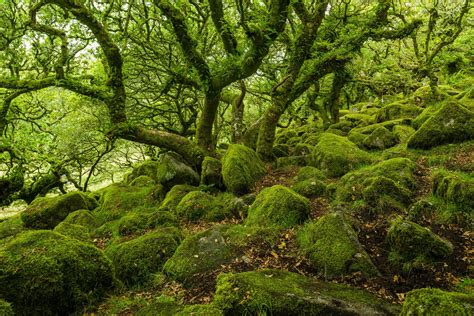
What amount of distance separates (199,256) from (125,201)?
22.5 ft

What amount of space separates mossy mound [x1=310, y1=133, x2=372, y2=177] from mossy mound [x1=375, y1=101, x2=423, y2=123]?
17.8ft

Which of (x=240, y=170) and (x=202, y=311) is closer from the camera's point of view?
(x=202, y=311)

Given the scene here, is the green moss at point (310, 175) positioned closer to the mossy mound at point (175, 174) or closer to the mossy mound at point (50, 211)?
the mossy mound at point (175, 174)

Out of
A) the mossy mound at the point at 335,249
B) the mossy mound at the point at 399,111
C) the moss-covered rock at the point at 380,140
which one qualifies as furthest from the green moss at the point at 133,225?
the mossy mound at the point at 399,111

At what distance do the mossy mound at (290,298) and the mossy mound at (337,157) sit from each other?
6490mm

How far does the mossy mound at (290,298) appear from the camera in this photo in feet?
13.5

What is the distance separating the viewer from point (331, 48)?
510 inches

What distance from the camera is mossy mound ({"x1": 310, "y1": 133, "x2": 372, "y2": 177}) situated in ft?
35.5

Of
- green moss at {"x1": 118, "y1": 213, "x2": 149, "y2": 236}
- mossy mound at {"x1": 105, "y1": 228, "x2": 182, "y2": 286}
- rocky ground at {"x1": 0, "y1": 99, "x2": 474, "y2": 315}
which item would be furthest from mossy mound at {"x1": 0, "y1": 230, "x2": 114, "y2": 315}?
green moss at {"x1": 118, "y1": 213, "x2": 149, "y2": 236}

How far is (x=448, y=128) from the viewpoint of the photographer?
1015 cm

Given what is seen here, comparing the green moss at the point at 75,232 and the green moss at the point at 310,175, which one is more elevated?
the green moss at the point at 310,175

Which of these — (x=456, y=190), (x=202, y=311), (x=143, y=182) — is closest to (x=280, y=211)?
(x=456, y=190)

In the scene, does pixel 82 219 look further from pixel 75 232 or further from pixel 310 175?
pixel 310 175

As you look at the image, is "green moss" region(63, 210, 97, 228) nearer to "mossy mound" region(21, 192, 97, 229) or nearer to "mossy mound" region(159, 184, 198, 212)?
"mossy mound" region(21, 192, 97, 229)
